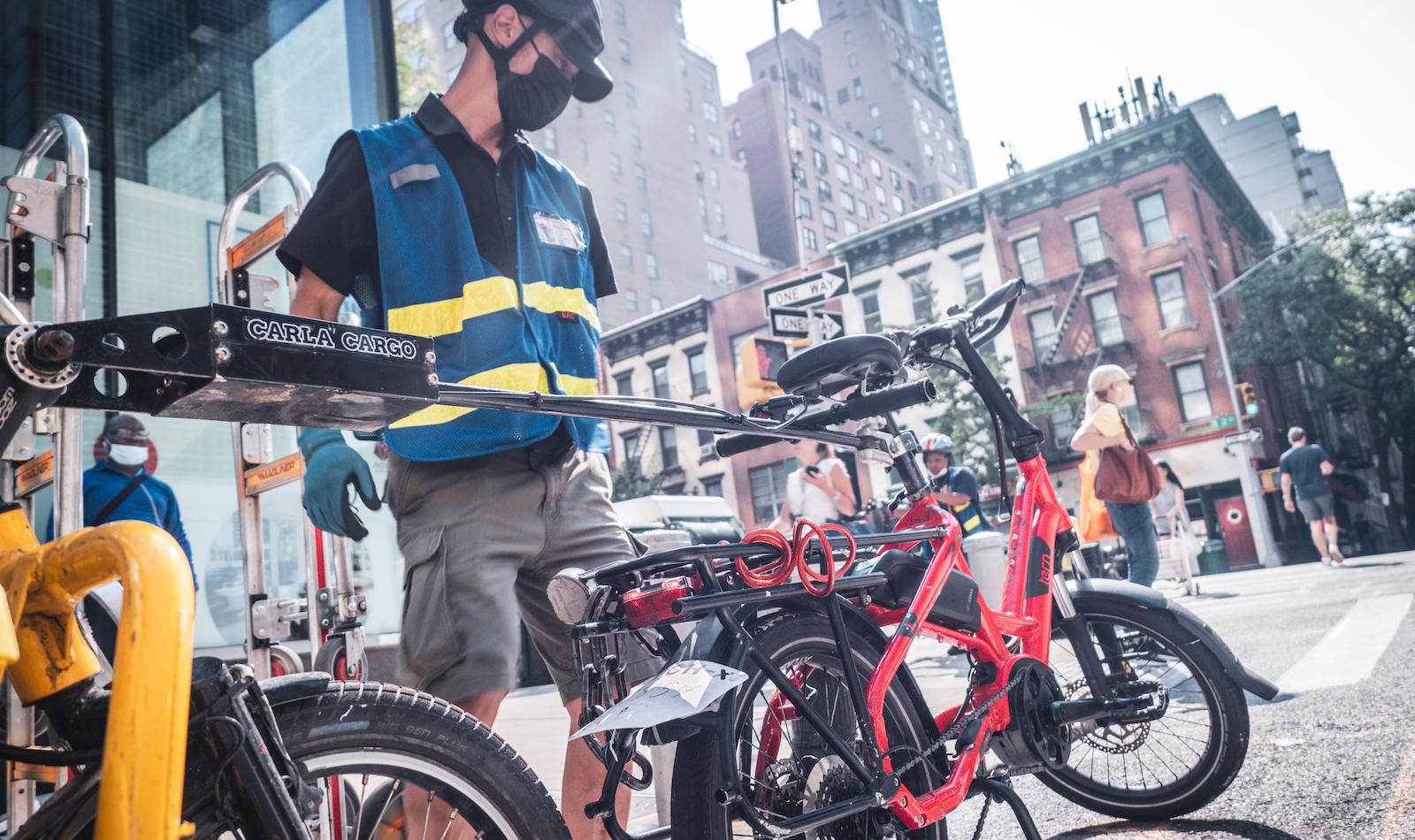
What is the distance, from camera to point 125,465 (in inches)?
195

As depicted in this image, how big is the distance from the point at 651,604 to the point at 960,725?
1075mm

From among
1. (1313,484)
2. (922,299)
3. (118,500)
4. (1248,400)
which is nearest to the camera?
(118,500)

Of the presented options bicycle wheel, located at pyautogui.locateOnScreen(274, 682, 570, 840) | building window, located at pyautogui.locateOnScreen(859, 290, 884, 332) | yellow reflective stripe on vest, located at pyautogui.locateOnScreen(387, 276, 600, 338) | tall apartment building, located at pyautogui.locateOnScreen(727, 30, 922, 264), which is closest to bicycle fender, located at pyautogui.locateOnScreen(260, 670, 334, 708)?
bicycle wheel, located at pyautogui.locateOnScreen(274, 682, 570, 840)

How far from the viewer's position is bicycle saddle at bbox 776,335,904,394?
236cm

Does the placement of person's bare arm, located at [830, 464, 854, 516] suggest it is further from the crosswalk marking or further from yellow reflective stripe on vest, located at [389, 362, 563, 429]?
yellow reflective stripe on vest, located at [389, 362, 563, 429]

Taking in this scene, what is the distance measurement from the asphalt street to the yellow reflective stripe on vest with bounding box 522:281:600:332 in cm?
212

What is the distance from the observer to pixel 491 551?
206cm

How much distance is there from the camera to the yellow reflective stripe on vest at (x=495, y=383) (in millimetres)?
2094

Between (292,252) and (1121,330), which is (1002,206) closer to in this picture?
(1121,330)

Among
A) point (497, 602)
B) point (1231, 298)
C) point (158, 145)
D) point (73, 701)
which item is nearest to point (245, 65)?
point (158, 145)

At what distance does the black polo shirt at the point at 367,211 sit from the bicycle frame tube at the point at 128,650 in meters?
1.08

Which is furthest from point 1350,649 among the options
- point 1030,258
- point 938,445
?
point 1030,258

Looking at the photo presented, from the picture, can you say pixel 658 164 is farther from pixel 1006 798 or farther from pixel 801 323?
pixel 1006 798

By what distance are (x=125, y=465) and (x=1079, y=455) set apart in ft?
98.4
